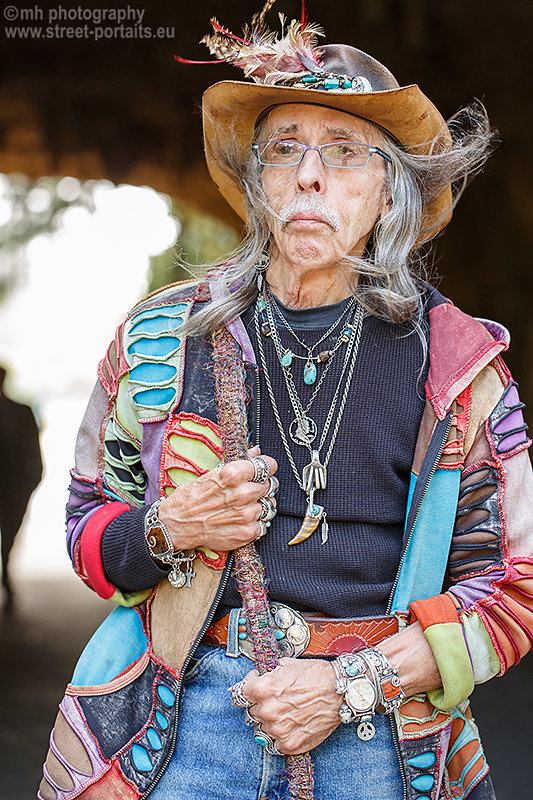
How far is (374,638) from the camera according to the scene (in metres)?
1.78

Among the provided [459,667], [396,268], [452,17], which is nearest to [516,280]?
[452,17]

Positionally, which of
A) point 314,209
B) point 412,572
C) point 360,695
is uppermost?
point 314,209

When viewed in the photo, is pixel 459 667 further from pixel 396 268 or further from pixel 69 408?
pixel 69 408

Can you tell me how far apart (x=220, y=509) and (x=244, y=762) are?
501mm

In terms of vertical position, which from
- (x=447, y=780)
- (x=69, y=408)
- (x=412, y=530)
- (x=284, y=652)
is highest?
(x=412, y=530)

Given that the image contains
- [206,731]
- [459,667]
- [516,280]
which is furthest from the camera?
[516,280]

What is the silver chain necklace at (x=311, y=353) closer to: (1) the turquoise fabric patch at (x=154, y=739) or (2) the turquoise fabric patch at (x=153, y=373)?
(2) the turquoise fabric patch at (x=153, y=373)

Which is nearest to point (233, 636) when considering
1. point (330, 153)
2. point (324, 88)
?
point (330, 153)

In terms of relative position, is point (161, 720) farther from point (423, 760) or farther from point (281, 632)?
point (423, 760)

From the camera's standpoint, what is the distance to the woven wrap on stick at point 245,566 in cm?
169

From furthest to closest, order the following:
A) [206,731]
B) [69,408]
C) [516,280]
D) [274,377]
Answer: [69,408] < [516,280] < [274,377] < [206,731]

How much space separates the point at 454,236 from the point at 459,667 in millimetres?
4767

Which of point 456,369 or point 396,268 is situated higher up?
point 396,268

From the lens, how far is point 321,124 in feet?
6.22
